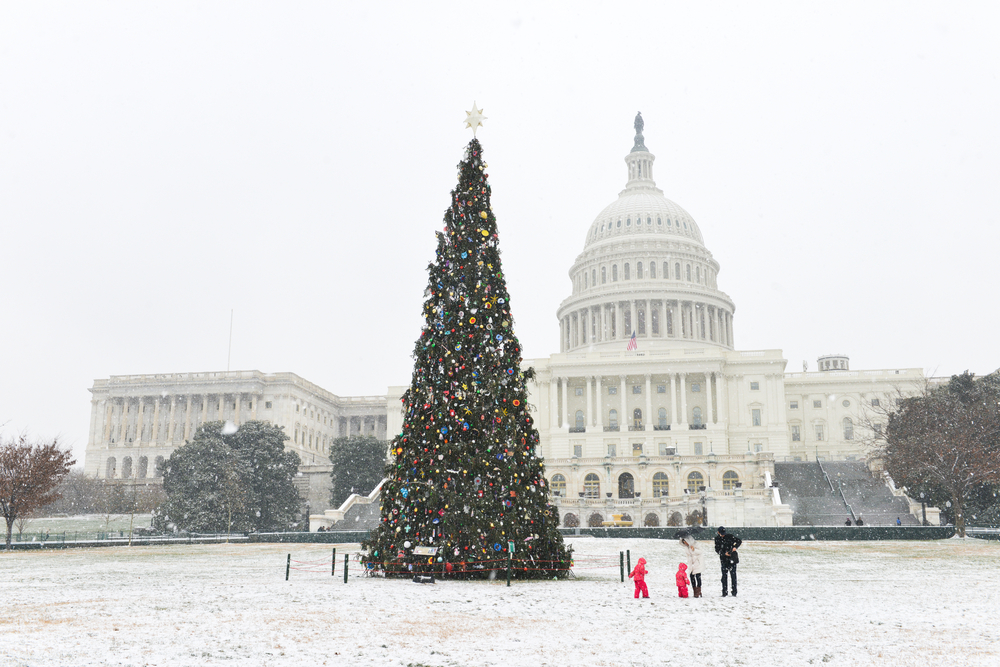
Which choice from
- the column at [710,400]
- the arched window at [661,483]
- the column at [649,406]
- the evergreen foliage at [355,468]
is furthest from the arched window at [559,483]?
the column at [710,400]

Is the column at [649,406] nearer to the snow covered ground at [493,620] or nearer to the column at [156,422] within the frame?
the column at [156,422]

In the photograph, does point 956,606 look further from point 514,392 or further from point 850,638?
point 514,392

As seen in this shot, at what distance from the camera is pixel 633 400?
10256 centimetres

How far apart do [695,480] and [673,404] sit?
20.1 m

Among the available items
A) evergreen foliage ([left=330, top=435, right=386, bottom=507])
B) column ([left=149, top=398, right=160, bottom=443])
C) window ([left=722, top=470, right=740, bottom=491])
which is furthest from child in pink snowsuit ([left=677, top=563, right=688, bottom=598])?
column ([left=149, top=398, right=160, bottom=443])

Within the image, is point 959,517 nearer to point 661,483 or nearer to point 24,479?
point 661,483

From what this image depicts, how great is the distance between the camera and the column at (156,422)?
399 feet

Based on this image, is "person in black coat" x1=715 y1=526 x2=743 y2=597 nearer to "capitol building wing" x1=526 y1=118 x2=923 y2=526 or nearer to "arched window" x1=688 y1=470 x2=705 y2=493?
"capitol building wing" x1=526 y1=118 x2=923 y2=526

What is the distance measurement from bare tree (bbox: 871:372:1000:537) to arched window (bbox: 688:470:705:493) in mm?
18468

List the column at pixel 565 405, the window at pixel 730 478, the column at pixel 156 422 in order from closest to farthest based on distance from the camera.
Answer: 1. the window at pixel 730 478
2. the column at pixel 565 405
3. the column at pixel 156 422

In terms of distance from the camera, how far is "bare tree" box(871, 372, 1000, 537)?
50.8 metres

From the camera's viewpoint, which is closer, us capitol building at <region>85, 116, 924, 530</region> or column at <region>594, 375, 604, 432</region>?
us capitol building at <region>85, 116, 924, 530</region>

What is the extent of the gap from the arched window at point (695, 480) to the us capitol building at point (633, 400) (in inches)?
5.4

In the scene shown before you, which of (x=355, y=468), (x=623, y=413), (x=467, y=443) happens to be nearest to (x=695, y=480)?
(x=623, y=413)
